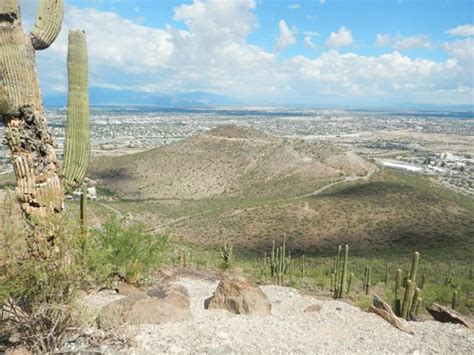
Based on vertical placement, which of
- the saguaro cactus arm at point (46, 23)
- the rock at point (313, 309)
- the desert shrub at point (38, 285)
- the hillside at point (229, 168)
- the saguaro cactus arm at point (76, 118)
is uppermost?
the saguaro cactus arm at point (46, 23)

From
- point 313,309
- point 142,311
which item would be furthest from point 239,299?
point 142,311

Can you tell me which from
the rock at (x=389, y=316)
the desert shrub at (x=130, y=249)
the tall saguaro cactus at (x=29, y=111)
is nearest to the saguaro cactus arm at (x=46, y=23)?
the tall saguaro cactus at (x=29, y=111)

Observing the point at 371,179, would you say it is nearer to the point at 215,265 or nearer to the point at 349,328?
the point at 215,265

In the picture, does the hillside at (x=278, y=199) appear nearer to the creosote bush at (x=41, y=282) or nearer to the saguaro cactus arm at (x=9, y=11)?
the creosote bush at (x=41, y=282)

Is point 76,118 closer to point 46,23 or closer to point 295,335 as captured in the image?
point 46,23

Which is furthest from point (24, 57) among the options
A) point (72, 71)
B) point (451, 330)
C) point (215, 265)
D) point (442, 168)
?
point (442, 168)

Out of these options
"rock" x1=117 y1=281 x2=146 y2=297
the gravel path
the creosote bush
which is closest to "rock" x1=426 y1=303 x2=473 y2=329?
the gravel path
